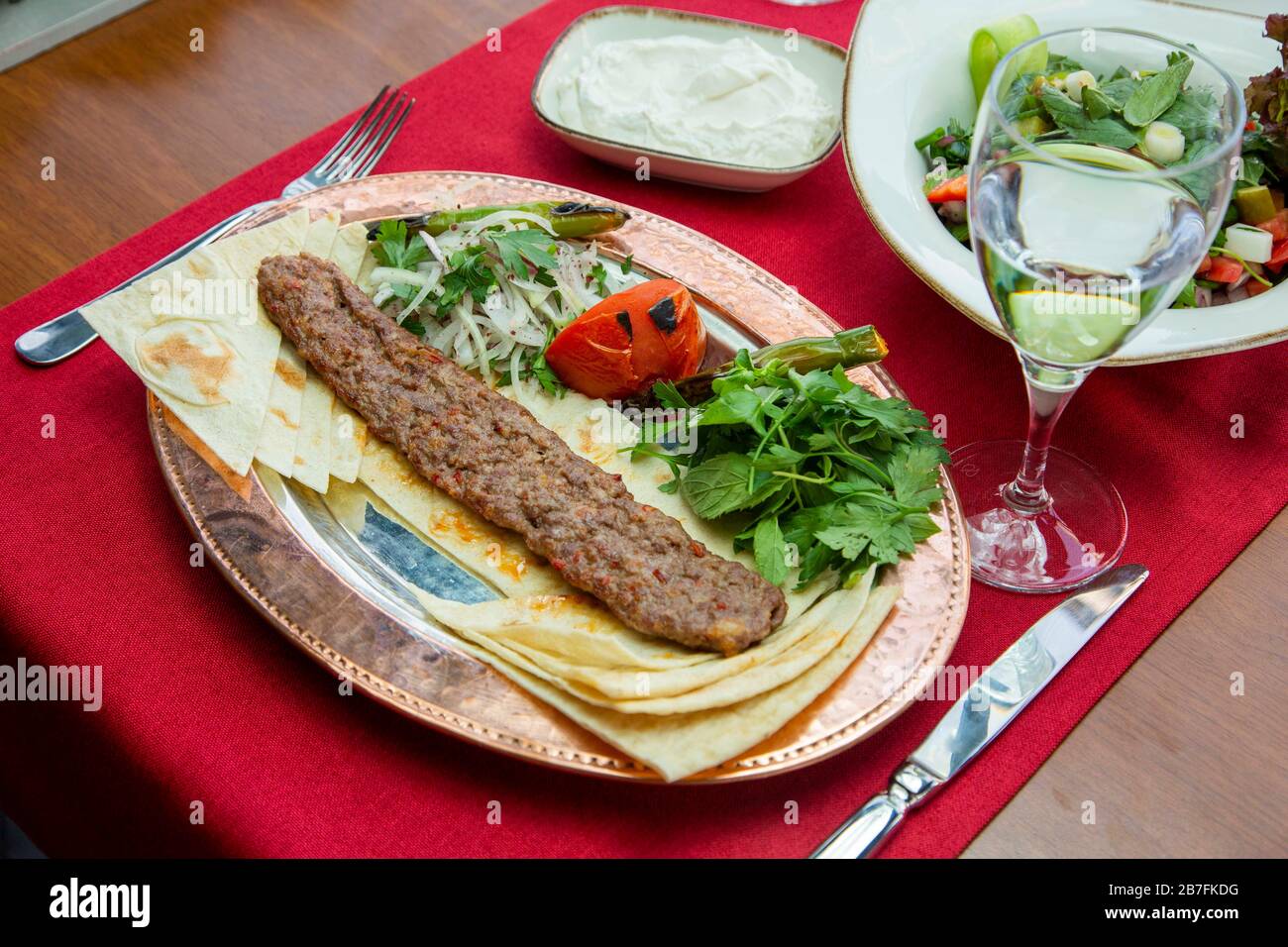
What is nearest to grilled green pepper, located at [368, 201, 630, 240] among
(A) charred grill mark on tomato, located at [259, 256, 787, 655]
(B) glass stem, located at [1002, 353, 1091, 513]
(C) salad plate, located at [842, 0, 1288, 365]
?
(A) charred grill mark on tomato, located at [259, 256, 787, 655]

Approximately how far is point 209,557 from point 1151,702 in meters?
1.78

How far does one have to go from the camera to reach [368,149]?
122 inches

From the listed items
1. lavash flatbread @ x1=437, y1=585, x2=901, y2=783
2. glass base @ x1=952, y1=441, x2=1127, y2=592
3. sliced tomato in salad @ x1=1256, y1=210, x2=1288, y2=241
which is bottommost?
glass base @ x1=952, y1=441, x2=1127, y2=592

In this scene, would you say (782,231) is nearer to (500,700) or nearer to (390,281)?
(390,281)

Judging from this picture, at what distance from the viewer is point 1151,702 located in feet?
6.65

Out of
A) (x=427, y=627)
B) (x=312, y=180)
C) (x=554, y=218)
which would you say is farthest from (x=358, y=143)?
(x=427, y=627)

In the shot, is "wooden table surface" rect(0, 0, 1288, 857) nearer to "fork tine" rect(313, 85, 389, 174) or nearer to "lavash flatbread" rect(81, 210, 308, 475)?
"fork tine" rect(313, 85, 389, 174)

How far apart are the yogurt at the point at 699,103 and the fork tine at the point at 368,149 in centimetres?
49

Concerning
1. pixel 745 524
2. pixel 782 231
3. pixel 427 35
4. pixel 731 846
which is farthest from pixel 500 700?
pixel 427 35

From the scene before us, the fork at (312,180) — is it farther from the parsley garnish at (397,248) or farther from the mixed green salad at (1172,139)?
the mixed green salad at (1172,139)

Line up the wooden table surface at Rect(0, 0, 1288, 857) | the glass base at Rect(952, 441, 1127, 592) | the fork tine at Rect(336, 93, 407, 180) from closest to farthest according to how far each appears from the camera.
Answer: the wooden table surface at Rect(0, 0, 1288, 857)
the glass base at Rect(952, 441, 1127, 592)
the fork tine at Rect(336, 93, 407, 180)

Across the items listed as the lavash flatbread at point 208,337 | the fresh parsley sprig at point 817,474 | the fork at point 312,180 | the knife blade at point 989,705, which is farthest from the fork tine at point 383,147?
the knife blade at point 989,705

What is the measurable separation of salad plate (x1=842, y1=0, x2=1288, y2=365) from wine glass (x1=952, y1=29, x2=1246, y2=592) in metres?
0.33

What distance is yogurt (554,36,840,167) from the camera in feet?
9.76
